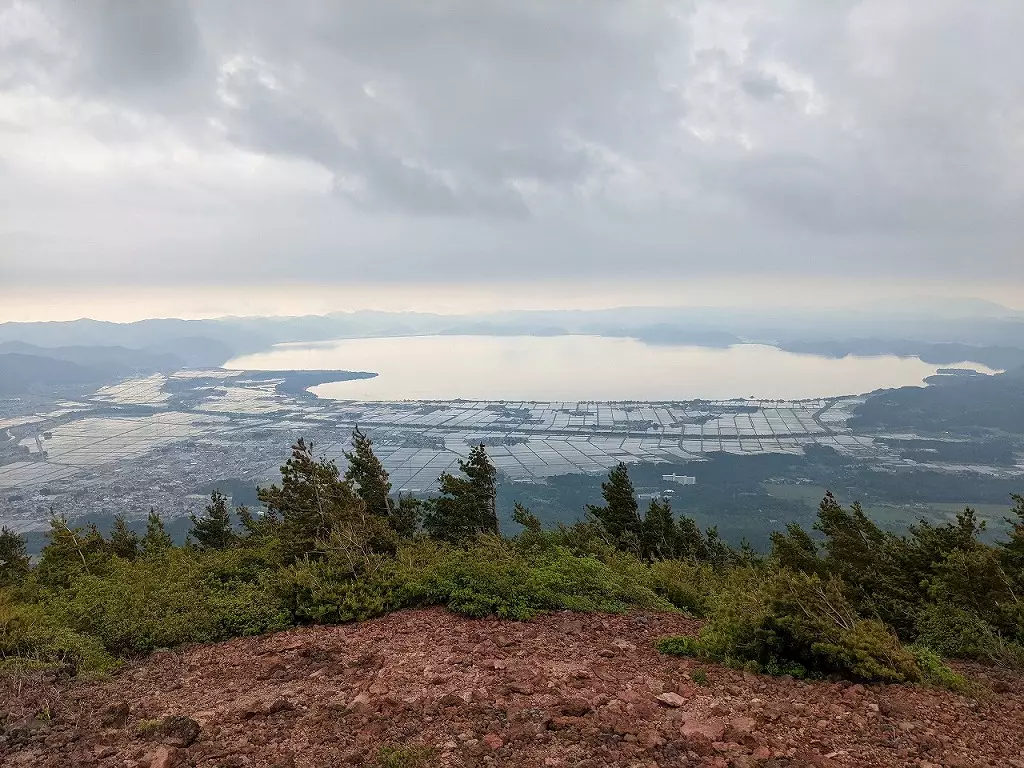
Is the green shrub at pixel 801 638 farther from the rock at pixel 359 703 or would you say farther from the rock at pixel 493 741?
the rock at pixel 359 703

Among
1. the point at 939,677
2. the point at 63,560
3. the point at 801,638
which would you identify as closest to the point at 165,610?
the point at 63,560

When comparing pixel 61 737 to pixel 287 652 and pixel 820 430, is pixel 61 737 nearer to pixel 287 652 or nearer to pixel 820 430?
pixel 287 652

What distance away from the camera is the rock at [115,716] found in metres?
5.01

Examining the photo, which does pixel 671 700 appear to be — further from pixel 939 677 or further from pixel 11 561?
pixel 11 561

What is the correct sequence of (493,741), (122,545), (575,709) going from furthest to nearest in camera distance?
1. (122,545)
2. (575,709)
3. (493,741)

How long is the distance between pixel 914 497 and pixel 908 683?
85.0m

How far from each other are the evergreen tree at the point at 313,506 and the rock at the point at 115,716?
4.68 m

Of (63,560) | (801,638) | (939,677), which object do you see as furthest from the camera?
(63,560)

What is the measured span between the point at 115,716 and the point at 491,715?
3.62m

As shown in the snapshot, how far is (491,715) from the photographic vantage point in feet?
16.2

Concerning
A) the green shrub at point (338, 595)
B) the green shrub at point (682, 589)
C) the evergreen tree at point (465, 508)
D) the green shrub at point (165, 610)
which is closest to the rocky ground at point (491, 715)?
the green shrub at point (165, 610)

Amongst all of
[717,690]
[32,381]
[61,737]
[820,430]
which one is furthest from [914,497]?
[32,381]

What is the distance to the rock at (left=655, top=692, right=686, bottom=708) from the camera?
16.6 ft

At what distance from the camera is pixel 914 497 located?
7225 cm
